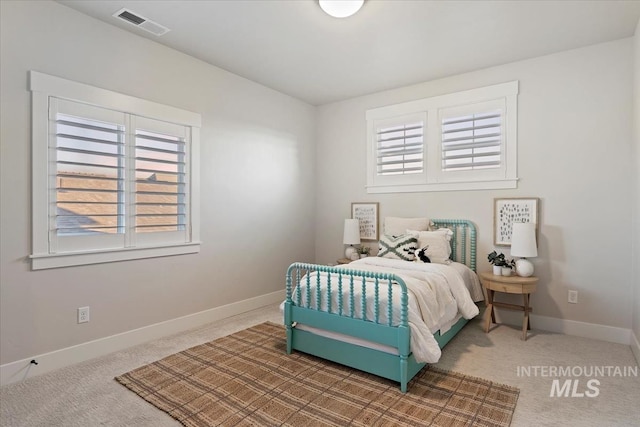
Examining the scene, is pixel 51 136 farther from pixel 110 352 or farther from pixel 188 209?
pixel 110 352

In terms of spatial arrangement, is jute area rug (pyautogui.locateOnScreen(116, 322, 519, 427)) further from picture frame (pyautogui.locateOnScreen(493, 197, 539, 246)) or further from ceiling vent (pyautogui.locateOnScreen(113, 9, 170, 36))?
ceiling vent (pyautogui.locateOnScreen(113, 9, 170, 36))

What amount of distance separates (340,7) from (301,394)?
275 cm

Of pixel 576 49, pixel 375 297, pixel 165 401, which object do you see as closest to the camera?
pixel 165 401

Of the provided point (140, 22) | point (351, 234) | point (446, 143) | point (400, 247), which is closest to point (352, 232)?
point (351, 234)

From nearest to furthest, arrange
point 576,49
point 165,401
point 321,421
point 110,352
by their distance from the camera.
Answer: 1. point 321,421
2. point 165,401
3. point 110,352
4. point 576,49

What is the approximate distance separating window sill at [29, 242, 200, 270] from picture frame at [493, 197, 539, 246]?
3.27m

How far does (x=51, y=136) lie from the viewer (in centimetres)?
264

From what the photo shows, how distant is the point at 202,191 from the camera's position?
3.74m

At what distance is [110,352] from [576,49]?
17.0 ft

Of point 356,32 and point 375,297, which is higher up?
point 356,32

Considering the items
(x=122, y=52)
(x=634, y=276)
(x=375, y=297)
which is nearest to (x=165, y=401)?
(x=375, y=297)

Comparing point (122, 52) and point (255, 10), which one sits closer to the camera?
point (255, 10)

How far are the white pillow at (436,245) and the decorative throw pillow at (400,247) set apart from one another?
7 cm

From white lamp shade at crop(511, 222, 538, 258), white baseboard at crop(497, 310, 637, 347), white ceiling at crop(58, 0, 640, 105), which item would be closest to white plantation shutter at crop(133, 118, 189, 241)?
white ceiling at crop(58, 0, 640, 105)
